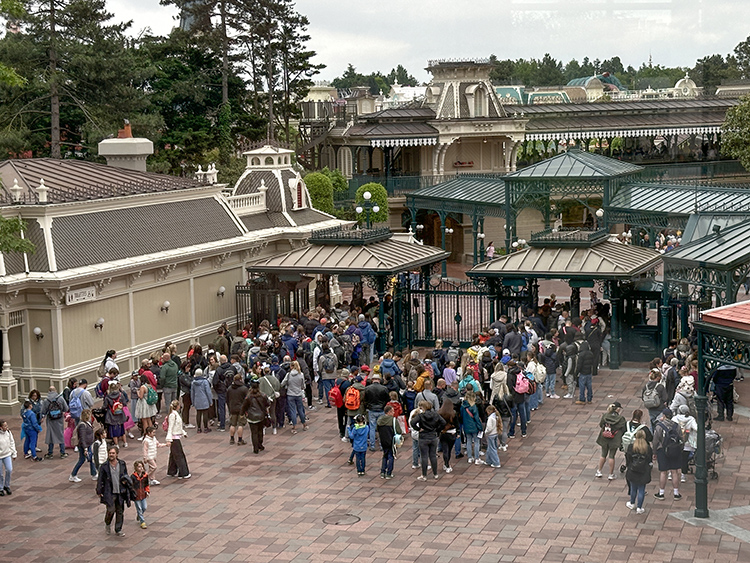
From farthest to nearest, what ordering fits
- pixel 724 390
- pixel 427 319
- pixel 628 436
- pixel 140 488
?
pixel 427 319
pixel 724 390
pixel 628 436
pixel 140 488

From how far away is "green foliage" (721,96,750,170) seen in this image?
153 ft

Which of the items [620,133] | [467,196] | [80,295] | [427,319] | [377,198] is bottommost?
[427,319]

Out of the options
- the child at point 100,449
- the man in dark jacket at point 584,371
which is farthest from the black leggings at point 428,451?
the man in dark jacket at point 584,371

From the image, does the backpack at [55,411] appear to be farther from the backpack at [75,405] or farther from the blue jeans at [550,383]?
the blue jeans at [550,383]

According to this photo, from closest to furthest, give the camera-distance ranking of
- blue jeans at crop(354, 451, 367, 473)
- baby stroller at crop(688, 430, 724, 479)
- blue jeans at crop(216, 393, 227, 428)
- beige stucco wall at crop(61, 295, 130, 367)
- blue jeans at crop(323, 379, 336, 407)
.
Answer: baby stroller at crop(688, 430, 724, 479) → blue jeans at crop(354, 451, 367, 473) → blue jeans at crop(216, 393, 227, 428) → blue jeans at crop(323, 379, 336, 407) → beige stucco wall at crop(61, 295, 130, 367)

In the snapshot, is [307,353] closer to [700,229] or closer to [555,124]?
[700,229]

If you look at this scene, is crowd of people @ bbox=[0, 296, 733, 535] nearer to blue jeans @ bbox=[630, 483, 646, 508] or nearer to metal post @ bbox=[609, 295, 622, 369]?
blue jeans @ bbox=[630, 483, 646, 508]

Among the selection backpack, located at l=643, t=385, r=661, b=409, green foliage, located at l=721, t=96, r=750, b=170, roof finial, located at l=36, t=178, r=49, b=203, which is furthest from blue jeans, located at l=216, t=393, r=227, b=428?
green foliage, located at l=721, t=96, r=750, b=170

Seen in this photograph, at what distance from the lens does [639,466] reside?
15.9 m

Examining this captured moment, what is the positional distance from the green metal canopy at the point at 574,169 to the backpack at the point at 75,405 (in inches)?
748

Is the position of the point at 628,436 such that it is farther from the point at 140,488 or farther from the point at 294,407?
the point at 140,488

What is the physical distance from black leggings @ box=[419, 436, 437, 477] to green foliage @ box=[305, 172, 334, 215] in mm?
26636

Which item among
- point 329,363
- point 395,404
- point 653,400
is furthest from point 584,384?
point 395,404

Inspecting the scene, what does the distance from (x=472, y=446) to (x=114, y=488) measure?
617cm
